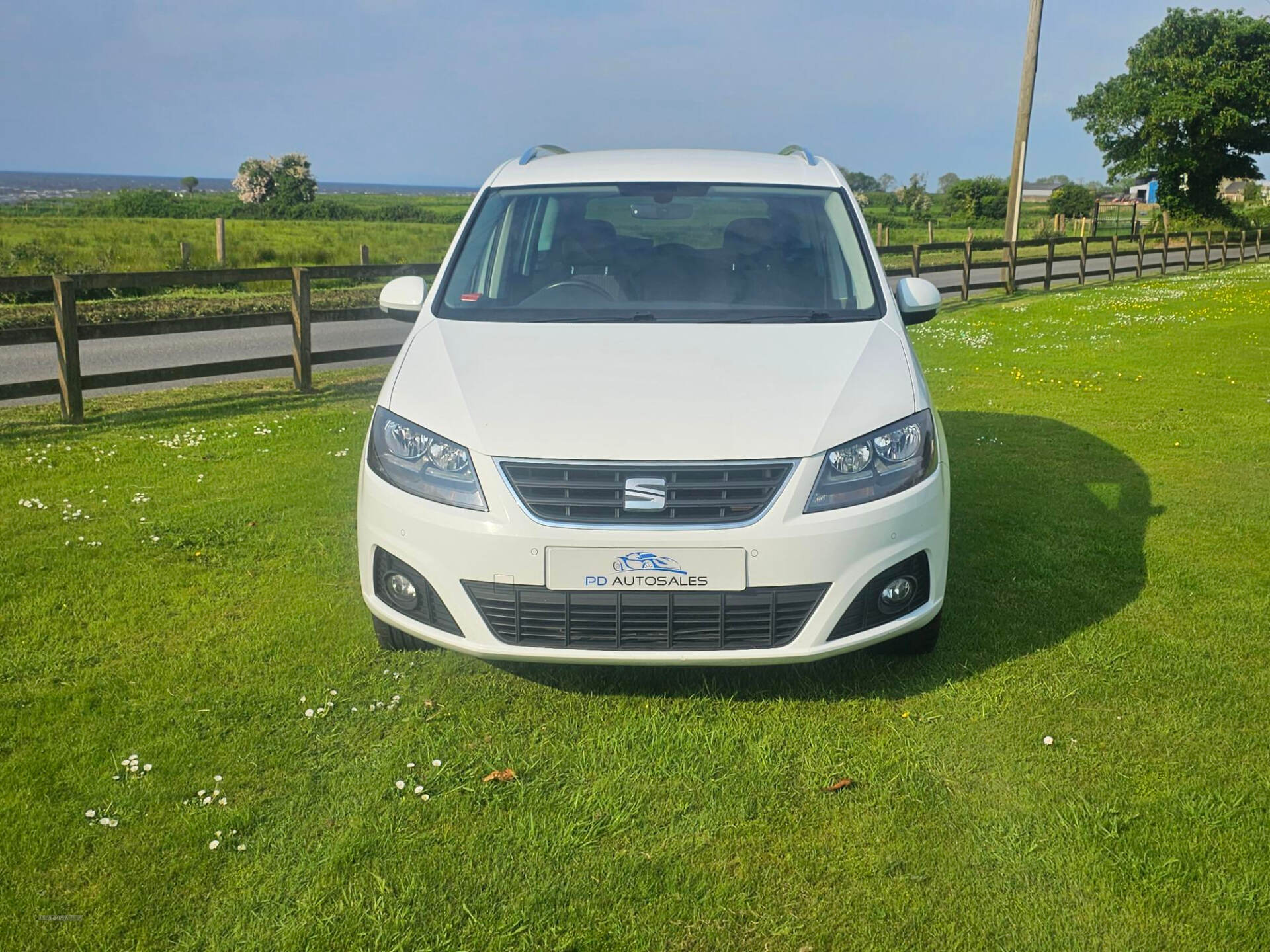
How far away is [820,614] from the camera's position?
134 inches

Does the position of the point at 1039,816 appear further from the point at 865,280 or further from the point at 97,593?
the point at 97,593

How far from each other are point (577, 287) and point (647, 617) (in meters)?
1.63

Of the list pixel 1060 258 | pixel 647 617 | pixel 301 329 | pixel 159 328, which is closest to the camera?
pixel 647 617

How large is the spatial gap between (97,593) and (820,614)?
3.13 m

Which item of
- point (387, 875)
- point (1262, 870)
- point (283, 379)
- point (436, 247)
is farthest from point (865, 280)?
point (436, 247)

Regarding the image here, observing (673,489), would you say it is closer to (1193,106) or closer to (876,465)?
(876,465)

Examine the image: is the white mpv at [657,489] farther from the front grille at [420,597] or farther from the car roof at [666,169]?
the car roof at [666,169]

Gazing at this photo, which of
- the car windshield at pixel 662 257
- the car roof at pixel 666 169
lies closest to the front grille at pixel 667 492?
the car windshield at pixel 662 257

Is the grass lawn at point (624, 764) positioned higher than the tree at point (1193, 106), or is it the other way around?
the tree at point (1193, 106)

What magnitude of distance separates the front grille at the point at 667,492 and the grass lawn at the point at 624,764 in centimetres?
72

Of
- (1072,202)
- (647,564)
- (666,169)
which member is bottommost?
(647,564)

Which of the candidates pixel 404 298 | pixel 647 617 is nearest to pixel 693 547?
pixel 647 617

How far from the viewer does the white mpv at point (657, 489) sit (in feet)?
10.8

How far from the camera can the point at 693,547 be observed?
10.7ft
